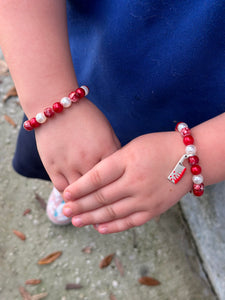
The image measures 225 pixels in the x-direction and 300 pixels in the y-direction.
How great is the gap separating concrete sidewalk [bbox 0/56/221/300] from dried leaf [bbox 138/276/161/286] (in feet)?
0.06

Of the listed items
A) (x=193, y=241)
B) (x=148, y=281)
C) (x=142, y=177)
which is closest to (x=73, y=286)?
(x=148, y=281)

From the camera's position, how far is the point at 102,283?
1.55 metres

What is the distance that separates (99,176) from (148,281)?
0.92 m

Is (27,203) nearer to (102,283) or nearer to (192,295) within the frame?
(102,283)

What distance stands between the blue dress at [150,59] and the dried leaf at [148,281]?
77 centimetres

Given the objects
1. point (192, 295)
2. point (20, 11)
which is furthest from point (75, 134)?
point (192, 295)

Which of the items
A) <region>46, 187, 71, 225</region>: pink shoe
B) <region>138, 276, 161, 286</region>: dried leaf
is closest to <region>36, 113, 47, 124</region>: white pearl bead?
<region>46, 187, 71, 225</region>: pink shoe

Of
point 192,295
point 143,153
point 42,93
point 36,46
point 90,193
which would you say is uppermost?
point 36,46

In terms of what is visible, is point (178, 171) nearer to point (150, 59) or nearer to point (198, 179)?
point (198, 179)

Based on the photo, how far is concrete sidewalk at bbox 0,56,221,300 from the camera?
1.53 metres

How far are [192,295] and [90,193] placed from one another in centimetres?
97

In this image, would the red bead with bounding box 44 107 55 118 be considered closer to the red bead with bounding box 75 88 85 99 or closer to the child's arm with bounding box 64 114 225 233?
the red bead with bounding box 75 88 85 99

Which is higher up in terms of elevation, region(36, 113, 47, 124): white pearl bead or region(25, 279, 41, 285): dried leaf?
region(36, 113, 47, 124): white pearl bead

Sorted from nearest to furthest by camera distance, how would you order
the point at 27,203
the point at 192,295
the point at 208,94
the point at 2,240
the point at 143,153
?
the point at 143,153 → the point at 208,94 → the point at 192,295 → the point at 2,240 → the point at 27,203
